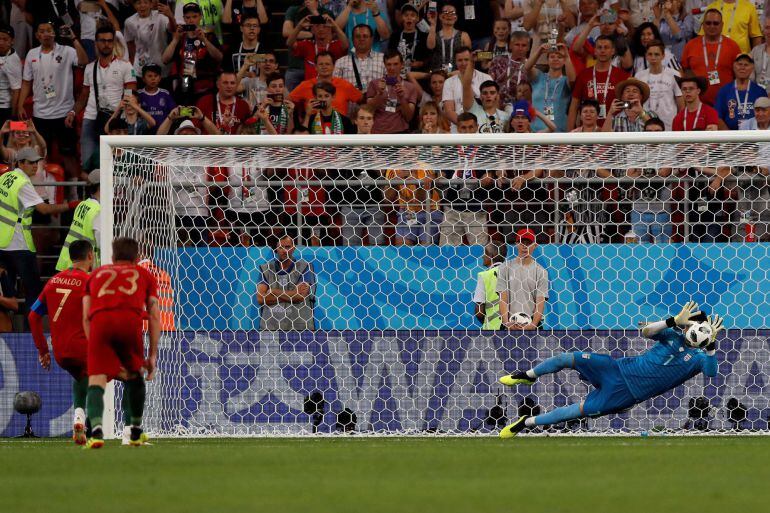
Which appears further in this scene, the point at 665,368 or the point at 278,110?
the point at 278,110

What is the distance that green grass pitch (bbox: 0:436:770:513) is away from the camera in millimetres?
6875

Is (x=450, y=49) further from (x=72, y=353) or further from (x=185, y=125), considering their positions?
(x=72, y=353)

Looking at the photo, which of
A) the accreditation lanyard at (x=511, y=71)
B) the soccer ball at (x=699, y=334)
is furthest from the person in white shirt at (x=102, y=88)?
the soccer ball at (x=699, y=334)

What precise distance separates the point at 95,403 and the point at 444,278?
473cm

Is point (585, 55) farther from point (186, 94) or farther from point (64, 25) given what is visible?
point (64, 25)

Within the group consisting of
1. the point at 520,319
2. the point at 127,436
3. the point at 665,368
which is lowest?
the point at 127,436

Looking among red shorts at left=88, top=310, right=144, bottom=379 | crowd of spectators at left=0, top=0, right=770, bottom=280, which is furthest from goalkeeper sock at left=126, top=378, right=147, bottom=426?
crowd of spectators at left=0, top=0, right=770, bottom=280

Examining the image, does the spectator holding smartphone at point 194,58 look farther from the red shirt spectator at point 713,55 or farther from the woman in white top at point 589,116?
the red shirt spectator at point 713,55

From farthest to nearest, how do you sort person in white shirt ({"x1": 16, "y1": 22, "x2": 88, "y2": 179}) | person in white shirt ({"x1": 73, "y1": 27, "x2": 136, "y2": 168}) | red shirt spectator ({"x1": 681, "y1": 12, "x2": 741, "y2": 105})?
person in white shirt ({"x1": 16, "y1": 22, "x2": 88, "y2": 179}) → person in white shirt ({"x1": 73, "y1": 27, "x2": 136, "y2": 168}) → red shirt spectator ({"x1": 681, "y1": 12, "x2": 741, "y2": 105})

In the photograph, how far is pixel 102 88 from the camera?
17531 millimetres

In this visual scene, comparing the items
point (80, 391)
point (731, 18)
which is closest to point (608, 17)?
point (731, 18)

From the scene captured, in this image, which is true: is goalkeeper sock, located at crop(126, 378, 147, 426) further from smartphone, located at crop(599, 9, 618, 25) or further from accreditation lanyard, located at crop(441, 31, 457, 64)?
smartphone, located at crop(599, 9, 618, 25)

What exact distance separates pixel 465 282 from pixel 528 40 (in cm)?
424

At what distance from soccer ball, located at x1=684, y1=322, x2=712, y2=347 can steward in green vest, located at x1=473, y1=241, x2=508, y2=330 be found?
2.53 meters
